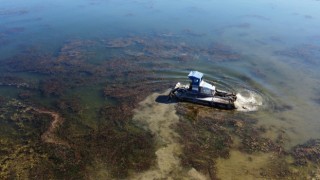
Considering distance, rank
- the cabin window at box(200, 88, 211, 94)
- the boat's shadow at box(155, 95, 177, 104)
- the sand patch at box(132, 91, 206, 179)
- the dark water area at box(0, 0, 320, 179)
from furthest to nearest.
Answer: the boat's shadow at box(155, 95, 177, 104) < the cabin window at box(200, 88, 211, 94) < the dark water area at box(0, 0, 320, 179) < the sand patch at box(132, 91, 206, 179)

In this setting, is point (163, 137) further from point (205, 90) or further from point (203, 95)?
point (205, 90)

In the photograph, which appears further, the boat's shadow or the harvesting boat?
the boat's shadow

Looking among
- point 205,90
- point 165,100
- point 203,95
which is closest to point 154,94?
point 165,100

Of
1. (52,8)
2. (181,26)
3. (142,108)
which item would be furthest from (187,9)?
(142,108)

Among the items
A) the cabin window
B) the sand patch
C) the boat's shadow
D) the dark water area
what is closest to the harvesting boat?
the cabin window

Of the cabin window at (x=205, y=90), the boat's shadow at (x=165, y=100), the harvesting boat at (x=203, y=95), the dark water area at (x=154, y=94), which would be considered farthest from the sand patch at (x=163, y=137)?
the cabin window at (x=205, y=90)

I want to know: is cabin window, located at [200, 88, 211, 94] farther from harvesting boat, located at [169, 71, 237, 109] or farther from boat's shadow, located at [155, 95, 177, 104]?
boat's shadow, located at [155, 95, 177, 104]

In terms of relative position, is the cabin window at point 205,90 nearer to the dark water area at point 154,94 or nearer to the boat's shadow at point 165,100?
the dark water area at point 154,94
